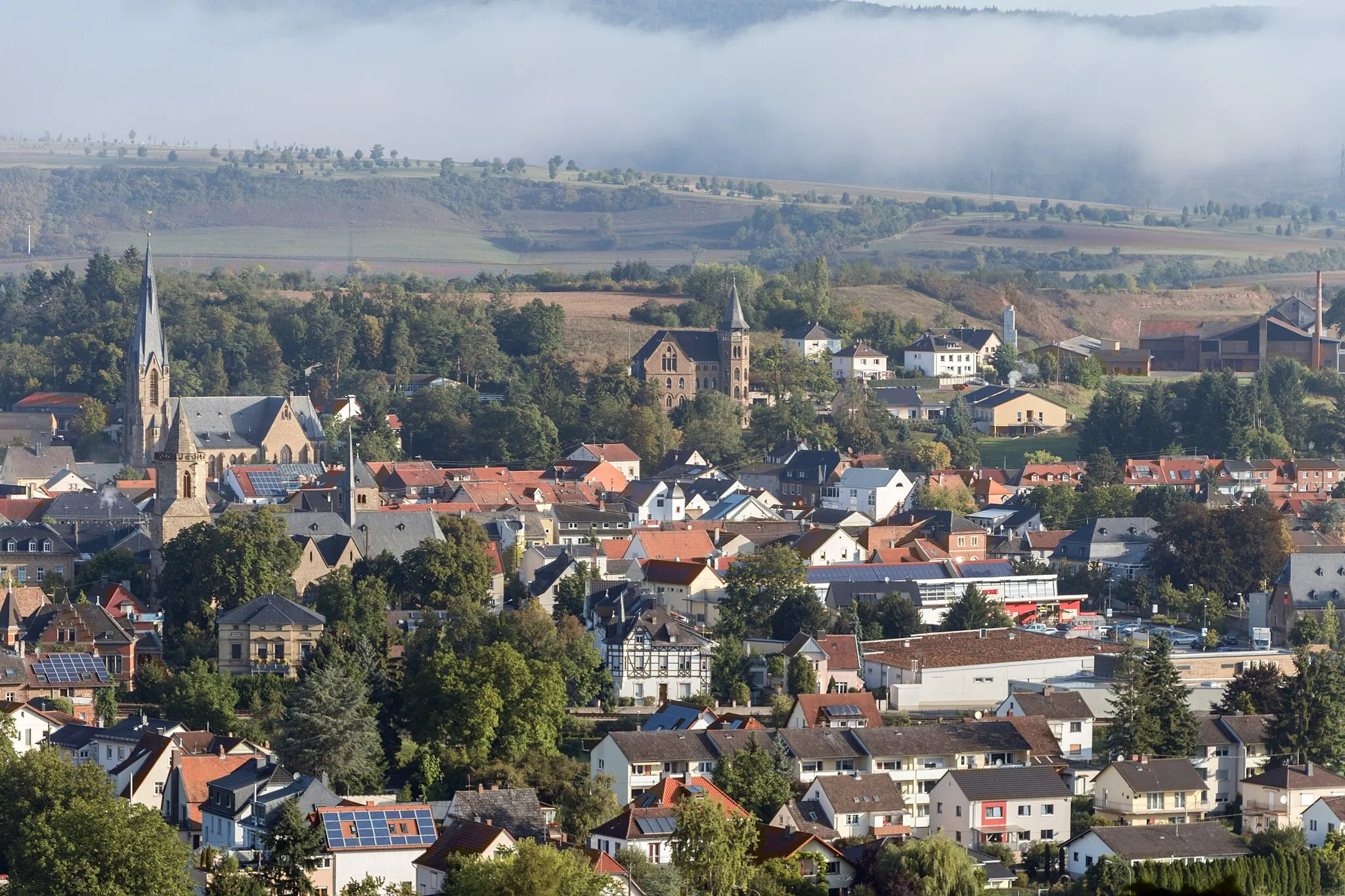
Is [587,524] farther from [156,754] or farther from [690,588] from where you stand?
[156,754]

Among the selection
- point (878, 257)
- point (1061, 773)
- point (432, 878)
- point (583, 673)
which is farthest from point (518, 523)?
point (878, 257)

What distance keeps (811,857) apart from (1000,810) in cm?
508

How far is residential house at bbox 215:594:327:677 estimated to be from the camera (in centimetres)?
5103

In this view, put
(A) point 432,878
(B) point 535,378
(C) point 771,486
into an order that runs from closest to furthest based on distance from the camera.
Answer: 1. (A) point 432,878
2. (C) point 771,486
3. (B) point 535,378

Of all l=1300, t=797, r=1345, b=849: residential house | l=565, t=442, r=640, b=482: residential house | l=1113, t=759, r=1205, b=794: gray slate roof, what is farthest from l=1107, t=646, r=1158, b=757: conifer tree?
l=565, t=442, r=640, b=482: residential house

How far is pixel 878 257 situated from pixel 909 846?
148m

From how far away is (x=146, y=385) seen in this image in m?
82.2

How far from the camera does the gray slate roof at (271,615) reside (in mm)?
51281

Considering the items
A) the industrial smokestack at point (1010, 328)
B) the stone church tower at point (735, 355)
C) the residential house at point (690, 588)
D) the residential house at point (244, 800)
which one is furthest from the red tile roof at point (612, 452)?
the residential house at point (244, 800)

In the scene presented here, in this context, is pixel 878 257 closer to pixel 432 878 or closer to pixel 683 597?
pixel 683 597

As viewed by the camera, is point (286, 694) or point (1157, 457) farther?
point (1157, 457)

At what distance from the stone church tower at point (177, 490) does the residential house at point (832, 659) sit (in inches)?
589

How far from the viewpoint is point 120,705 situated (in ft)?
162

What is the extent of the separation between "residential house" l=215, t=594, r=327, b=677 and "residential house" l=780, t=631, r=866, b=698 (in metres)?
10.0
